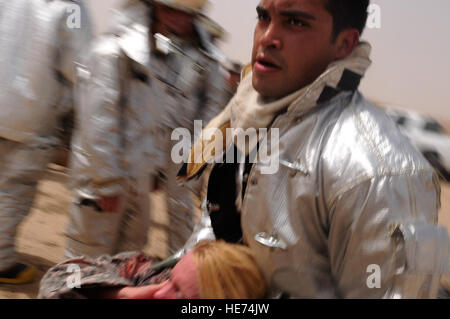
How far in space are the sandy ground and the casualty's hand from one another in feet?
2.75

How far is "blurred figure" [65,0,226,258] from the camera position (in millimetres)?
2857

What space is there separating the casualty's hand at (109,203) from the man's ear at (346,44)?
1753 mm

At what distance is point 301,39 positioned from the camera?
1509mm

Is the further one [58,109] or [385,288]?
[58,109]

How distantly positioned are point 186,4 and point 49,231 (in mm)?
2507

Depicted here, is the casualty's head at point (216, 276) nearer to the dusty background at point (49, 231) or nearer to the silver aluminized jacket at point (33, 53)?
the silver aluminized jacket at point (33, 53)

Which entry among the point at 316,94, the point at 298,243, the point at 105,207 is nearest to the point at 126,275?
the point at 298,243

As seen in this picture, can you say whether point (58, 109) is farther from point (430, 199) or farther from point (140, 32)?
point (430, 199)

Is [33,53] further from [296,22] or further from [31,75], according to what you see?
[296,22]

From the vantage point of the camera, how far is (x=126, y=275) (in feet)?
5.72

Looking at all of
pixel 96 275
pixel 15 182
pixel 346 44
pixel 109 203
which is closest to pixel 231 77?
pixel 109 203

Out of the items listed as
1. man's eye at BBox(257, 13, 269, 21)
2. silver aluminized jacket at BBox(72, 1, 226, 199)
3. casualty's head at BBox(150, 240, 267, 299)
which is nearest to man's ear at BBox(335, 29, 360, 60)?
man's eye at BBox(257, 13, 269, 21)

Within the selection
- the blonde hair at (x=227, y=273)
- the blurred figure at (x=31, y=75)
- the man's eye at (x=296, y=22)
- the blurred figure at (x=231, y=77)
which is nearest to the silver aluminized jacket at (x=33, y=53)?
the blurred figure at (x=31, y=75)
